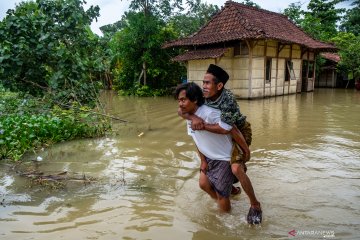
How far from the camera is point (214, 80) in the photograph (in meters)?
3.23

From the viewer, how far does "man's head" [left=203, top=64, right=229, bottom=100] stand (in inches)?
127

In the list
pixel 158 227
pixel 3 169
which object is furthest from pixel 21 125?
pixel 158 227

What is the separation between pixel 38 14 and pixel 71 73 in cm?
162

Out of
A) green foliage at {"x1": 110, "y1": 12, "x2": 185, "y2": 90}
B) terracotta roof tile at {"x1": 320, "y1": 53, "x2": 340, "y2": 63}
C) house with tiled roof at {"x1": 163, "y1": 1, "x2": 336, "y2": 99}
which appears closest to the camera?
house with tiled roof at {"x1": 163, "y1": 1, "x2": 336, "y2": 99}

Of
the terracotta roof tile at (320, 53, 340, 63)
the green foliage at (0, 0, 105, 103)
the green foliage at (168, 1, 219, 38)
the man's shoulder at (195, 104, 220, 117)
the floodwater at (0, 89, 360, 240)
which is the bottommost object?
the floodwater at (0, 89, 360, 240)

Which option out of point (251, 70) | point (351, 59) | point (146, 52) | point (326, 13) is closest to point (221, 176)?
point (251, 70)

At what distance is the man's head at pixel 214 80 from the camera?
3.22m

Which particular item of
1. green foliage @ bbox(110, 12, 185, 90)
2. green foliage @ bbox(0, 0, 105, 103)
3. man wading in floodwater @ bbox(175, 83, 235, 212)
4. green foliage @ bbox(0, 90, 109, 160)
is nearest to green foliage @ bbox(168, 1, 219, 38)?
green foliage @ bbox(110, 12, 185, 90)

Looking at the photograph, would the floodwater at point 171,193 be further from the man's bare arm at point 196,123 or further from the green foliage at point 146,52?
the green foliage at point 146,52

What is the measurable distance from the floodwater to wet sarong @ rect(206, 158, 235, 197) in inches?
13.0

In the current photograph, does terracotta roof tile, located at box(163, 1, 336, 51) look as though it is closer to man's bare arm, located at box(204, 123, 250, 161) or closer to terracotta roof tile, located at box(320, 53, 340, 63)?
terracotta roof tile, located at box(320, 53, 340, 63)

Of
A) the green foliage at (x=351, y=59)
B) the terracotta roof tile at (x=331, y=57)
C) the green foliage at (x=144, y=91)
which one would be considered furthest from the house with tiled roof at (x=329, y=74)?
the green foliage at (x=144, y=91)

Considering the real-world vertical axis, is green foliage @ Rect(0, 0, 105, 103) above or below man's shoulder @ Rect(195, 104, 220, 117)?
above

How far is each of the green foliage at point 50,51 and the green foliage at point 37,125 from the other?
0.47m
